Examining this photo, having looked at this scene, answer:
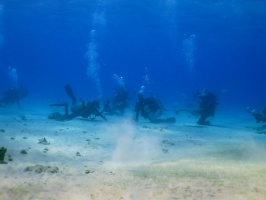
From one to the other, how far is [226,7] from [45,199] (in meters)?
39.2

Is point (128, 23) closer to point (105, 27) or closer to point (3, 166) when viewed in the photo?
point (105, 27)

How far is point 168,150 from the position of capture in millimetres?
10219

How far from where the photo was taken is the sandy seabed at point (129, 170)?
5414 mm

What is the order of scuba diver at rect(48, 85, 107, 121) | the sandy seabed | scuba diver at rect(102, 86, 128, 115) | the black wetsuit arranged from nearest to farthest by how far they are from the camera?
the sandy seabed → scuba diver at rect(48, 85, 107, 121) → the black wetsuit → scuba diver at rect(102, 86, 128, 115)

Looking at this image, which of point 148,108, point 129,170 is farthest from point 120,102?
point 129,170

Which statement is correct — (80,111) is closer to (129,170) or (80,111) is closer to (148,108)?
(148,108)

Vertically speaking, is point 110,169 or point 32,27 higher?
point 32,27

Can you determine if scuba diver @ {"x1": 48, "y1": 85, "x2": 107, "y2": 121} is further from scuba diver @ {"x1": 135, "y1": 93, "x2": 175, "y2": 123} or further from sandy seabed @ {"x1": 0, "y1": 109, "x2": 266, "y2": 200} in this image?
sandy seabed @ {"x1": 0, "y1": 109, "x2": 266, "y2": 200}

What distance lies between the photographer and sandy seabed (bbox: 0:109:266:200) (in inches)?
213

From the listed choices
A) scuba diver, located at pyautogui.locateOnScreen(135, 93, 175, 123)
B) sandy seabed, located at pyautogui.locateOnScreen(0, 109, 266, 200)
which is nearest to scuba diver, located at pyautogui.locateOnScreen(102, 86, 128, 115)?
scuba diver, located at pyautogui.locateOnScreen(135, 93, 175, 123)

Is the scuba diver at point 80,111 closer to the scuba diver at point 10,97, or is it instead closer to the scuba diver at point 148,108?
the scuba diver at point 148,108

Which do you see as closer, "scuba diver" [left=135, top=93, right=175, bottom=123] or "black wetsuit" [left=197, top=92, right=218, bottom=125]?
"scuba diver" [left=135, top=93, right=175, bottom=123]

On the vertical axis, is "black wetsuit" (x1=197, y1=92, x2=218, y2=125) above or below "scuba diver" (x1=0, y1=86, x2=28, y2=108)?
above

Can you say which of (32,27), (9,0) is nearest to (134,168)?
(9,0)
